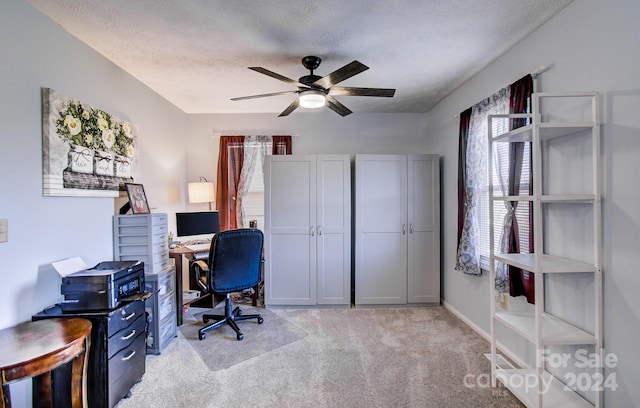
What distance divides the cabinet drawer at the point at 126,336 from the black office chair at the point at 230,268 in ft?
2.19

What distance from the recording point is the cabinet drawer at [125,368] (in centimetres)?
185

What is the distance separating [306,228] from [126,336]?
208cm

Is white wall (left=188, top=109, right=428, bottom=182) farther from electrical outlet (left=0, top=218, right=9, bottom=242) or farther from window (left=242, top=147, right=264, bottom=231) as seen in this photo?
electrical outlet (left=0, top=218, right=9, bottom=242)

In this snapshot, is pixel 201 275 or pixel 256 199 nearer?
pixel 201 275

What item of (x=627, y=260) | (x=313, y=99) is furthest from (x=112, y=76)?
A: (x=627, y=260)

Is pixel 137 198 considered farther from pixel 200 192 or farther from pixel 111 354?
pixel 111 354

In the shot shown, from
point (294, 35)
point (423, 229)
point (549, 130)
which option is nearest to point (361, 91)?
point (294, 35)

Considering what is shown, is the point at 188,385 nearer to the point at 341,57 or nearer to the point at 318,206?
the point at 318,206

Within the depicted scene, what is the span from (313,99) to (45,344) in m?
2.36

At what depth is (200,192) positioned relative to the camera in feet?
12.6

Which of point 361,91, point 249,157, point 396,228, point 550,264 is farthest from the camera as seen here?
point 249,157

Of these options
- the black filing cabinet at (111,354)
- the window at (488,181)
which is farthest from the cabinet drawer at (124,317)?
the window at (488,181)

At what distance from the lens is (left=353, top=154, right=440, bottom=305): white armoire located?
3.56 metres

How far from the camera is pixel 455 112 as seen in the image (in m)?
3.30
